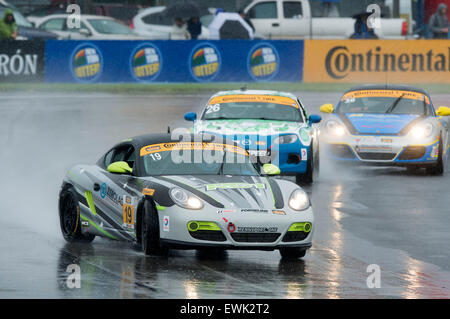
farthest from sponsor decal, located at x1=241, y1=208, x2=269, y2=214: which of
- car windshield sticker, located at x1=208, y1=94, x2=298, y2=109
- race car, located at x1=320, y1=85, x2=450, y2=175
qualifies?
race car, located at x1=320, y1=85, x2=450, y2=175

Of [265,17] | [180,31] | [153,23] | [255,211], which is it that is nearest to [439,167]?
[255,211]

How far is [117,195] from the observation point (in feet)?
39.3

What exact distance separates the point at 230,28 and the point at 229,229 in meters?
28.5

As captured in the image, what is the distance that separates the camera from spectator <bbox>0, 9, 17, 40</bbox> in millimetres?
36188

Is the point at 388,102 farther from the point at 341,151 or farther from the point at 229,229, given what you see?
the point at 229,229

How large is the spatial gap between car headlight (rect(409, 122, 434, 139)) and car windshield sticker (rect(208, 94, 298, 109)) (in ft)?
6.29

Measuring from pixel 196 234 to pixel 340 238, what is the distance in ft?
7.98

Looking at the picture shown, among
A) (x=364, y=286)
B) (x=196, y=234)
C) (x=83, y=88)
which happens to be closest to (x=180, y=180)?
(x=196, y=234)

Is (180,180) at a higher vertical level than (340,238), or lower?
higher

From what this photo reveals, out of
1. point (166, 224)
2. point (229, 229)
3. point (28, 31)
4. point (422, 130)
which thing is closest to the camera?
point (229, 229)

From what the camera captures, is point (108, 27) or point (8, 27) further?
point (108, 27)

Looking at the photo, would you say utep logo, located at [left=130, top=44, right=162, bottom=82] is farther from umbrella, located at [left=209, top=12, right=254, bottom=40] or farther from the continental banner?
the continental banner

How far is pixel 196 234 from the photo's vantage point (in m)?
11.0
